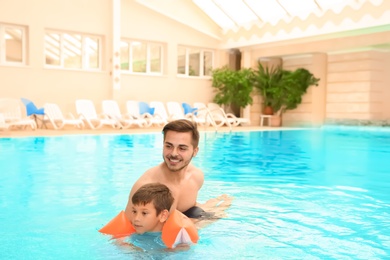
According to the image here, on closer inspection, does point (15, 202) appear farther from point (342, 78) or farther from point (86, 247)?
point (342, 78)

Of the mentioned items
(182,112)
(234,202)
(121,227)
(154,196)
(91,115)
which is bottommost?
(234,202)

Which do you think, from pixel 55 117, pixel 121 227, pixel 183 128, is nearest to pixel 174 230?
pixel 121 227

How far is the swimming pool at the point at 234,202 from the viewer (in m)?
2.92

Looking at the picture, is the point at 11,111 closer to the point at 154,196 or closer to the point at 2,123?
the point at 2,123

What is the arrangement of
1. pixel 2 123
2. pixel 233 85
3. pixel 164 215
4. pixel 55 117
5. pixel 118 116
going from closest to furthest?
pixel 164 215 → pixel 2 123 → pixel 55 117 → pixel 118 116 → pixel 233 85

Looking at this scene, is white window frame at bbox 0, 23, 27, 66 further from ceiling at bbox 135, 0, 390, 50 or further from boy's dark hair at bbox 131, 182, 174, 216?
boy's dark hair at bbox 131, 182, 174, 216

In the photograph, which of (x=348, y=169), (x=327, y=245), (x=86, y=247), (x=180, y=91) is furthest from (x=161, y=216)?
(x=180, y=91)

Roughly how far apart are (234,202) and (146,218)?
5.92 ft

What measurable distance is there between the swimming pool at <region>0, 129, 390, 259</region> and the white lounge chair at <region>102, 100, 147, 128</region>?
5.93 meters

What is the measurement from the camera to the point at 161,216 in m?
2.80

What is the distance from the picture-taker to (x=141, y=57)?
18.0 meters

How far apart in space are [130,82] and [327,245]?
14.7 m

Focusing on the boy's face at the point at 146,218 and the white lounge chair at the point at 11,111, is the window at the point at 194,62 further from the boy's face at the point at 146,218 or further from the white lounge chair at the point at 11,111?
the boy's face at the point at 146,218

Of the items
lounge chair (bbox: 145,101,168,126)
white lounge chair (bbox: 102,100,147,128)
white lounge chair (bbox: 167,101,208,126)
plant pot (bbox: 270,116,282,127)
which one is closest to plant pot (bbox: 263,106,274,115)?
plant pot (bbox: 270,116,282,127)
